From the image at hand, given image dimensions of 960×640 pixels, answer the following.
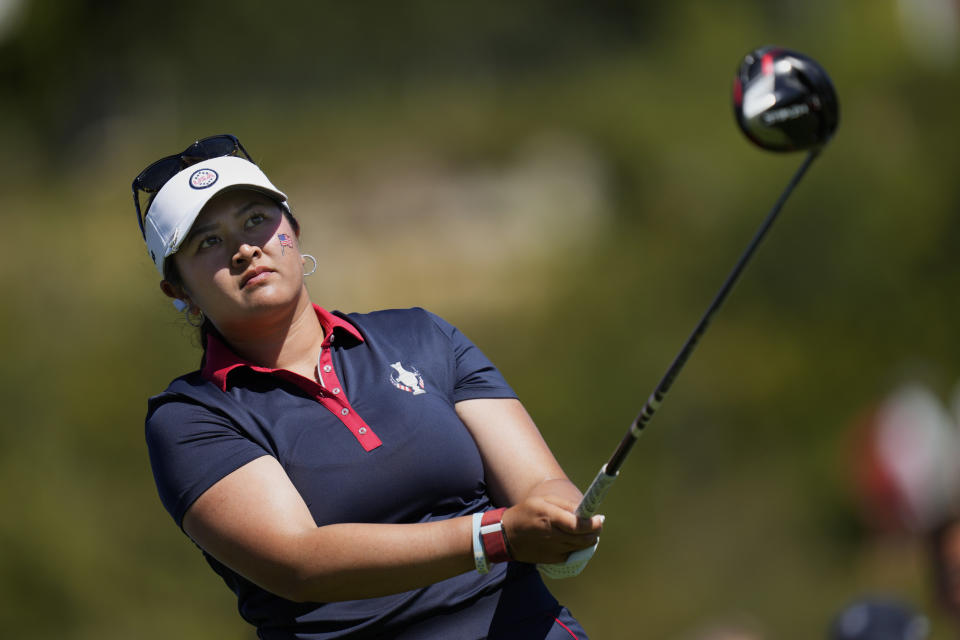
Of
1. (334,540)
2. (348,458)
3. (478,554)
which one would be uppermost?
(348,458)

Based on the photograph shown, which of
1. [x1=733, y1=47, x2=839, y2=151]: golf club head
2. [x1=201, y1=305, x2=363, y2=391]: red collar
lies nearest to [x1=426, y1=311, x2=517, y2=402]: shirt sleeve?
[x1=201, y1=305, x2=363, y2=391]: red collar

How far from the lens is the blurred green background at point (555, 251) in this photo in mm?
11492

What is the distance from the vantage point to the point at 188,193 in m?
2.38

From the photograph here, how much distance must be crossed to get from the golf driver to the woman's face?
28.7 inches

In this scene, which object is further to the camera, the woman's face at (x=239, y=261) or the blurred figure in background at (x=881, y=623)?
the blurred figure in background at (x=881, y=623)

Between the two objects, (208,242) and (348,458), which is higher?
(208,242)

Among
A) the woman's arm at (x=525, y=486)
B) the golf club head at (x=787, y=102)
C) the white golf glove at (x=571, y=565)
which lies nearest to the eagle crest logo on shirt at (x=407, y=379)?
the woman's arm at (x=525, y=486)

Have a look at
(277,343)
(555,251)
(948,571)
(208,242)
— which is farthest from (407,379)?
(555,251)

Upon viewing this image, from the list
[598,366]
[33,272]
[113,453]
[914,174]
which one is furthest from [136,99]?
[914,174]

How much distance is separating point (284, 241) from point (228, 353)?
249 millimetres

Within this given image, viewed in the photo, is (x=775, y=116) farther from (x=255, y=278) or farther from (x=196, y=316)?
(x=196, y=316)

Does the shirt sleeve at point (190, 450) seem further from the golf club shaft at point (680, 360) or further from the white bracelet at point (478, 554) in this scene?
the golf club shaft at point (680, 360)

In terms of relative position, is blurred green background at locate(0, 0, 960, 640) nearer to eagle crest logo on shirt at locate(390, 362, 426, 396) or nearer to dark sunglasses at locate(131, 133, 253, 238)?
dark sunglasses at locate(131, 133, 253, 238)

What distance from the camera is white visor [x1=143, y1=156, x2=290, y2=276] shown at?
2.38 meters
